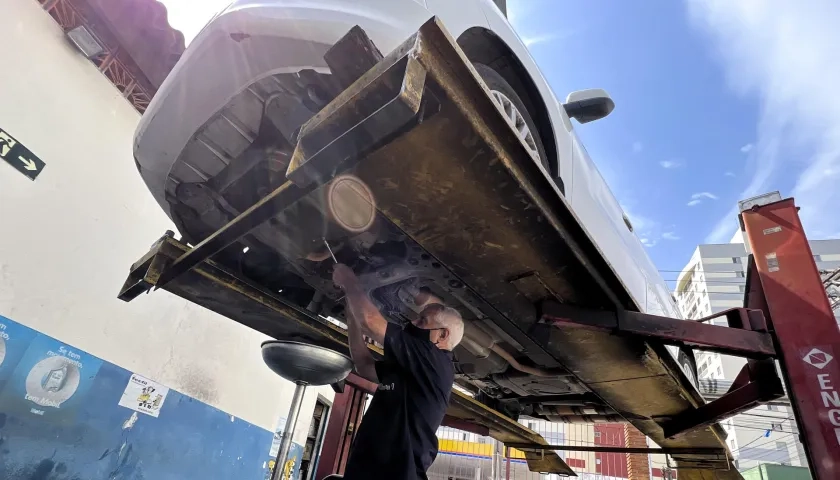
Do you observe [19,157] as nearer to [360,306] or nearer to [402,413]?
[360,306]

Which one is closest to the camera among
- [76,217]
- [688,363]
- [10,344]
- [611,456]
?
[10,344]

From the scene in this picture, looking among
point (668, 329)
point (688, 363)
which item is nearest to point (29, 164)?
point (668, 329)

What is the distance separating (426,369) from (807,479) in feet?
69.7

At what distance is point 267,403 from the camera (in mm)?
5281

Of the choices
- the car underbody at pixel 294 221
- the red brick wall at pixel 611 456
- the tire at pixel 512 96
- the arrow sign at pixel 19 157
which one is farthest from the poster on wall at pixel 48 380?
the red brick wall at pixel 611 456

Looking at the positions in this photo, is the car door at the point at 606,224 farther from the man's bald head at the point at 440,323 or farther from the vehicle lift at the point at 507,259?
the man's bald head at the point at 440,323

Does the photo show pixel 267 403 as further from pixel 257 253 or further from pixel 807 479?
pixel 807 479

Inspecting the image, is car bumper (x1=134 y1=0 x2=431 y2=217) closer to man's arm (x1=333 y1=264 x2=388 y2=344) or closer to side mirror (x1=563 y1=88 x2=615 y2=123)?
man's arm (x1=333 y1=264 x2=388 y2=344)

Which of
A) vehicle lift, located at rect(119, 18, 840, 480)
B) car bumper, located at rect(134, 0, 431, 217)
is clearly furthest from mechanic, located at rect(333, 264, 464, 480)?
car bumper, located at rect(134, 0, 431, 217)

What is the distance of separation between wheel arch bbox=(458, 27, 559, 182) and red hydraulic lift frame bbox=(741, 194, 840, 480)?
3.17ft

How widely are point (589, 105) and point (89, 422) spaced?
3903 millimetres

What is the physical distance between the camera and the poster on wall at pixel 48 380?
8.74 feet

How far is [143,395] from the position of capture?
3533 mm

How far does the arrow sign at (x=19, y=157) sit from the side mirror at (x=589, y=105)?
3.28 m
